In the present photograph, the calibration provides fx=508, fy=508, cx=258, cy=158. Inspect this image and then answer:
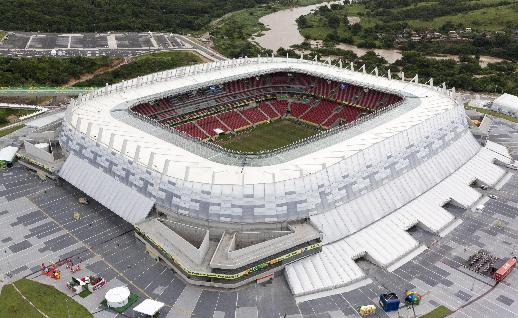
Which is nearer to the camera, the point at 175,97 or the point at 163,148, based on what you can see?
the point at 163,148

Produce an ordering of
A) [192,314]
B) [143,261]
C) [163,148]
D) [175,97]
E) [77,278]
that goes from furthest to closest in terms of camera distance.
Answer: [175,97] → [163,148] → [143,261] → [77,278] → [192,314]

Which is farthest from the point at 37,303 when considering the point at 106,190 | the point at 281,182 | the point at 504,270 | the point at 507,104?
the point at 507,104

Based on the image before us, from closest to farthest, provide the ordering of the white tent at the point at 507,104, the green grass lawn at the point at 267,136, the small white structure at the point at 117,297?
1. the small white structure at the point at 117,297
2. the green grass lawn at the point at 267,136
3. the white tent at the point at 507,104

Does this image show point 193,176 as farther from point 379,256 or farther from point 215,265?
point 379,256

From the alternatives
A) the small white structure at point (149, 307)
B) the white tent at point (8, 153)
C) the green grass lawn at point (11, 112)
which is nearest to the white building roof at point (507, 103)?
the small white structure at point (149, 307)

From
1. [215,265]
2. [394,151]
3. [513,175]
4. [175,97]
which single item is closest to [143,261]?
[215,265]

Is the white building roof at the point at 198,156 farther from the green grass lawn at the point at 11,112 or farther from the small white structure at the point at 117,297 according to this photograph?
the green grass lawn at the point at 11,112
